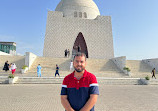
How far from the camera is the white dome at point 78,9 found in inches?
1068

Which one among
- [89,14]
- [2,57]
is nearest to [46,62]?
[2,57]

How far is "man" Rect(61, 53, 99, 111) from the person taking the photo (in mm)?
1617

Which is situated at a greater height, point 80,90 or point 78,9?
point 78,9

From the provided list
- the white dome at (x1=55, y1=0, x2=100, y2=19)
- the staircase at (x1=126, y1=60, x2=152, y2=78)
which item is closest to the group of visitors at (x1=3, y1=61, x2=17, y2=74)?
the staircase at (x1=126, y1=60, x2=152, y2=78)

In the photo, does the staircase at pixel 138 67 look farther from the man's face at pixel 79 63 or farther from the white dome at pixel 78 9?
the man's face at pixel 79 63

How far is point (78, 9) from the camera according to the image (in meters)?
27.5

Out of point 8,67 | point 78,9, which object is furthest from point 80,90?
point 78,9

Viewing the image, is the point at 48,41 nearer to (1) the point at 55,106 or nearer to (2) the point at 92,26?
(2) the point at 92,26

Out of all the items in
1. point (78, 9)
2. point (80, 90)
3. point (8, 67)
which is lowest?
point (80, 90)

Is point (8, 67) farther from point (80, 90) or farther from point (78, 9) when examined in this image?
point (78, 9)

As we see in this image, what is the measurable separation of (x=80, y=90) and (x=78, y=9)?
2781 centimetres

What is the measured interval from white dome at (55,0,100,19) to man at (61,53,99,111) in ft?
87.1

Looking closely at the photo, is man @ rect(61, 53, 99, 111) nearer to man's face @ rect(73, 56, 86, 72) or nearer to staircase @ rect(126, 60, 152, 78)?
man's face @ rect(73, 56, 86, 72)

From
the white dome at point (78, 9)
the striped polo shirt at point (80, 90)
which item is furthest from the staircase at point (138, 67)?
the striped polo shirt at point (80, 90)
